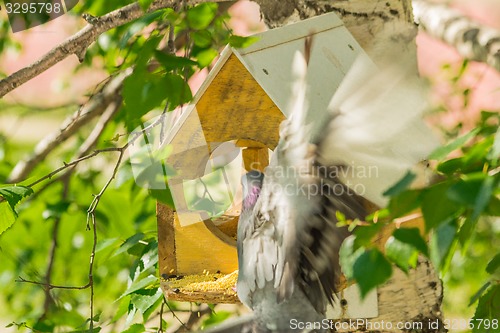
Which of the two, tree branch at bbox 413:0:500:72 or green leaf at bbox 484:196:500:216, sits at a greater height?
green leaf at bbox 484:196:500:216

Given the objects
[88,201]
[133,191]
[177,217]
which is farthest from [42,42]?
[177,217]

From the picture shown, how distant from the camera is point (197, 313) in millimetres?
2291

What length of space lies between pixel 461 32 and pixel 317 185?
1261 mm

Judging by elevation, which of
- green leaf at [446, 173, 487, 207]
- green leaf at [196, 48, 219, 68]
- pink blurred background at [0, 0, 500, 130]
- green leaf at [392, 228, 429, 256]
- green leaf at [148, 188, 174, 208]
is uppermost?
green leaf at [446, 173, 487, 207]

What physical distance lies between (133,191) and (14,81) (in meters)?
0.95

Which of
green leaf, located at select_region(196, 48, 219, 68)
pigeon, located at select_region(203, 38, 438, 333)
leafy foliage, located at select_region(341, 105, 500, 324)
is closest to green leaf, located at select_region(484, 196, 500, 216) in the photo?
leafy foliage, located at select_region(341, 105, 500, 324)

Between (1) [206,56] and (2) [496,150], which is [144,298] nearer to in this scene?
(1) [206,56]

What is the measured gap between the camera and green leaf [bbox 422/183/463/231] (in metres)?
0.96

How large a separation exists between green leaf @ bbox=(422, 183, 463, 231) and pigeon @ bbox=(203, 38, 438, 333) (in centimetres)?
18

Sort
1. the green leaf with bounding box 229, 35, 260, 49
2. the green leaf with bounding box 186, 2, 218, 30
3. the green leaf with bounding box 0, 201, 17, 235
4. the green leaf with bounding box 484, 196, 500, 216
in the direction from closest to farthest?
the green leaf with bounding box 484, 196, 500, 216, the green leaf with bounding box 229, 35, 260, 49, the green leaf with bounding box 0, 201, 17, 235, the green leaf with bounding box 186, 2, 218, 30

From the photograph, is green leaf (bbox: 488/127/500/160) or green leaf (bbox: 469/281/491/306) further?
green leaf (bbox: 469/281/491/306)

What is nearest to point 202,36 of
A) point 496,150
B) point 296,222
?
point 296,222

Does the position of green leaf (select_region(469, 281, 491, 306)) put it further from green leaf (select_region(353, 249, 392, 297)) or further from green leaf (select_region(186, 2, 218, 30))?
green leaf (select_region(186, 2, 218, 30))

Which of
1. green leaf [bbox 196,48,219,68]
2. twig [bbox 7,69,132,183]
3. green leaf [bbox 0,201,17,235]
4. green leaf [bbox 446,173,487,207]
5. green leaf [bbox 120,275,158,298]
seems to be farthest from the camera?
twig [bbox 7,69,132,183]
